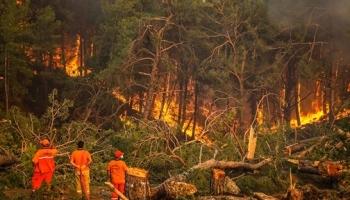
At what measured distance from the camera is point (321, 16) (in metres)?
26.4

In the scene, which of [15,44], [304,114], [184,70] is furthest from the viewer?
[304,114]

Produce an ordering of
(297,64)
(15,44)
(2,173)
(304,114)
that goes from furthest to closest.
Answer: (304,114)
(297,64)
(15,44)
(2,173)

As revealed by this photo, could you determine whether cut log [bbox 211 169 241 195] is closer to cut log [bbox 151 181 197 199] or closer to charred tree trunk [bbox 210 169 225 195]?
charred tree trunk [bbox 210 169 225 195]

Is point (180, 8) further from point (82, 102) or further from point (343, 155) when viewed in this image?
point (343, 155)

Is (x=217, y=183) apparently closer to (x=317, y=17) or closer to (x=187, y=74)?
(x=317, y=17)

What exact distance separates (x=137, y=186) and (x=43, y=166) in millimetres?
2088

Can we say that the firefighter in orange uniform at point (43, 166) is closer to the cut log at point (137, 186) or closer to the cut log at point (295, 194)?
the cut log at point (137, 186)

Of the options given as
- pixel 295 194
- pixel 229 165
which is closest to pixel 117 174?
pixel 229 165

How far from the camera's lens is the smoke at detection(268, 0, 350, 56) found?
25.7 m

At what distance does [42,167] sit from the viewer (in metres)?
10.6

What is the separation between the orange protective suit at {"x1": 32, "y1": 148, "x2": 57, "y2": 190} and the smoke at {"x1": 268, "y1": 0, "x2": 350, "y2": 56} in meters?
17.7

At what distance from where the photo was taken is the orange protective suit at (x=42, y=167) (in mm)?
10602

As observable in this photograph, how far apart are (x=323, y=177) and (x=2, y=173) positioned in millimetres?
8554

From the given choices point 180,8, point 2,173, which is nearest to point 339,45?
point 180,8
